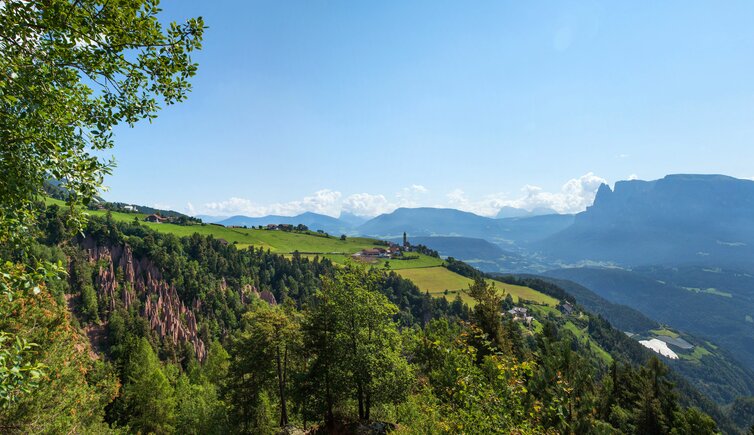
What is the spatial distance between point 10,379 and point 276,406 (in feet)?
135

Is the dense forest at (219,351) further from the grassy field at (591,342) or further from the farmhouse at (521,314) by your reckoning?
the grassy field at (591,342)

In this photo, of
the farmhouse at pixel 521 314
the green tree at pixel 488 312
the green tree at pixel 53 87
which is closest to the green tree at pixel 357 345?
the green tree at pixel 488 312

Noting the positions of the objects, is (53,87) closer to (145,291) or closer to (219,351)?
(219,351)

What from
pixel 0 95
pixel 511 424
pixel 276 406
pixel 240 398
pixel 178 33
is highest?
pixel 178 33

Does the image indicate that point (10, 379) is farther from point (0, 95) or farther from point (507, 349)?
point (507, 349)

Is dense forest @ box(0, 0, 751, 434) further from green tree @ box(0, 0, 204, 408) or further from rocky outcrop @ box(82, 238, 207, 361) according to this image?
rocky outcrop @ box(82, 238, 207, 361)

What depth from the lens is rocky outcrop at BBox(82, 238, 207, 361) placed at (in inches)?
4513

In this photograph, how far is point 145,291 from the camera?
123 m


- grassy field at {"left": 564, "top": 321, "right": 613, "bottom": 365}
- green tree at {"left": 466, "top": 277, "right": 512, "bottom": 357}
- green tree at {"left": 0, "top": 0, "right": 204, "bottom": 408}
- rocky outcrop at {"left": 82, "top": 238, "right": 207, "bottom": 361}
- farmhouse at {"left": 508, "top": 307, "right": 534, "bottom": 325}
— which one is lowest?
grassy field at {"left": 564, "top": 321, "right": 613, "bottom": 365}

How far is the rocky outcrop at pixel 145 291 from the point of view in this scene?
114625mm

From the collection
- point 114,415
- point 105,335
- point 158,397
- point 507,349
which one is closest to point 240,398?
point 158,397

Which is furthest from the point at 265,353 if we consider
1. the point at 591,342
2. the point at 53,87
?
the point at 591,342

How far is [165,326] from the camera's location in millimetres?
116250

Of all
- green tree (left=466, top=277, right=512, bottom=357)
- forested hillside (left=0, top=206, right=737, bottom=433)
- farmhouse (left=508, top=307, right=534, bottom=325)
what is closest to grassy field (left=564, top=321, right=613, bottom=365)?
farmhouse (left=508, top=307, right=534, bottom=325)
